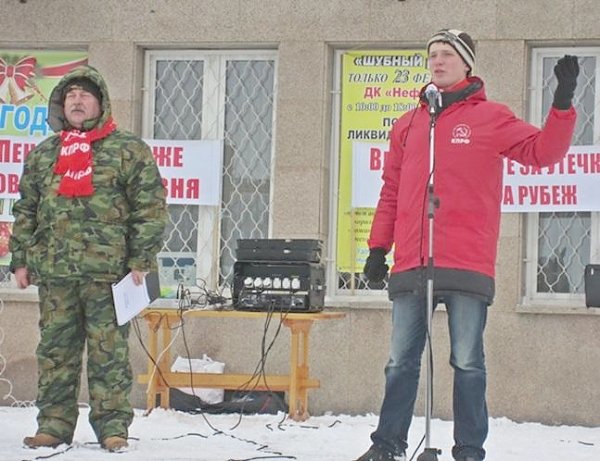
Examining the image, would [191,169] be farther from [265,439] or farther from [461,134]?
[461,134]

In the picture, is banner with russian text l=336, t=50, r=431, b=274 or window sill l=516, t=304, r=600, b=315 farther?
banner with russian text l=336, t=50, r=431, b=274

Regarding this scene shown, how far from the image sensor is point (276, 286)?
7.81 metres

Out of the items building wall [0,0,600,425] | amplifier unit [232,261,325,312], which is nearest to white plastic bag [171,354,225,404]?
building wall [0,0,600,425]

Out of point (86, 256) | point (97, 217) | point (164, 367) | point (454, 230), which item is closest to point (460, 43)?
point (454, 230)

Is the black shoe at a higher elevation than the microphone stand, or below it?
below

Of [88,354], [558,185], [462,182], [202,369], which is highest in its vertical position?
[558,185]

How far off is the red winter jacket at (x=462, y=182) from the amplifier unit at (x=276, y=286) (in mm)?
2433

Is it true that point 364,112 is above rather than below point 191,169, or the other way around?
above

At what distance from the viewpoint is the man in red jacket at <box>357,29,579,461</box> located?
5145 mm

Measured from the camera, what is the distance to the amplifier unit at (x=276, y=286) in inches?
306

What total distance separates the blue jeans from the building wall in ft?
10.2

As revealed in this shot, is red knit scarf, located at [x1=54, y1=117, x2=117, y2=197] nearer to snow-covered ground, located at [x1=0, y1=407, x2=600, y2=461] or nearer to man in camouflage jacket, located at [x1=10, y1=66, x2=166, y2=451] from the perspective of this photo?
man in camouflage jacket, located at [x1=10, y1=66, x2=166, y2=451]

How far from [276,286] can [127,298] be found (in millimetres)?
1972

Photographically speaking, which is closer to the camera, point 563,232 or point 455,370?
point 455,370
